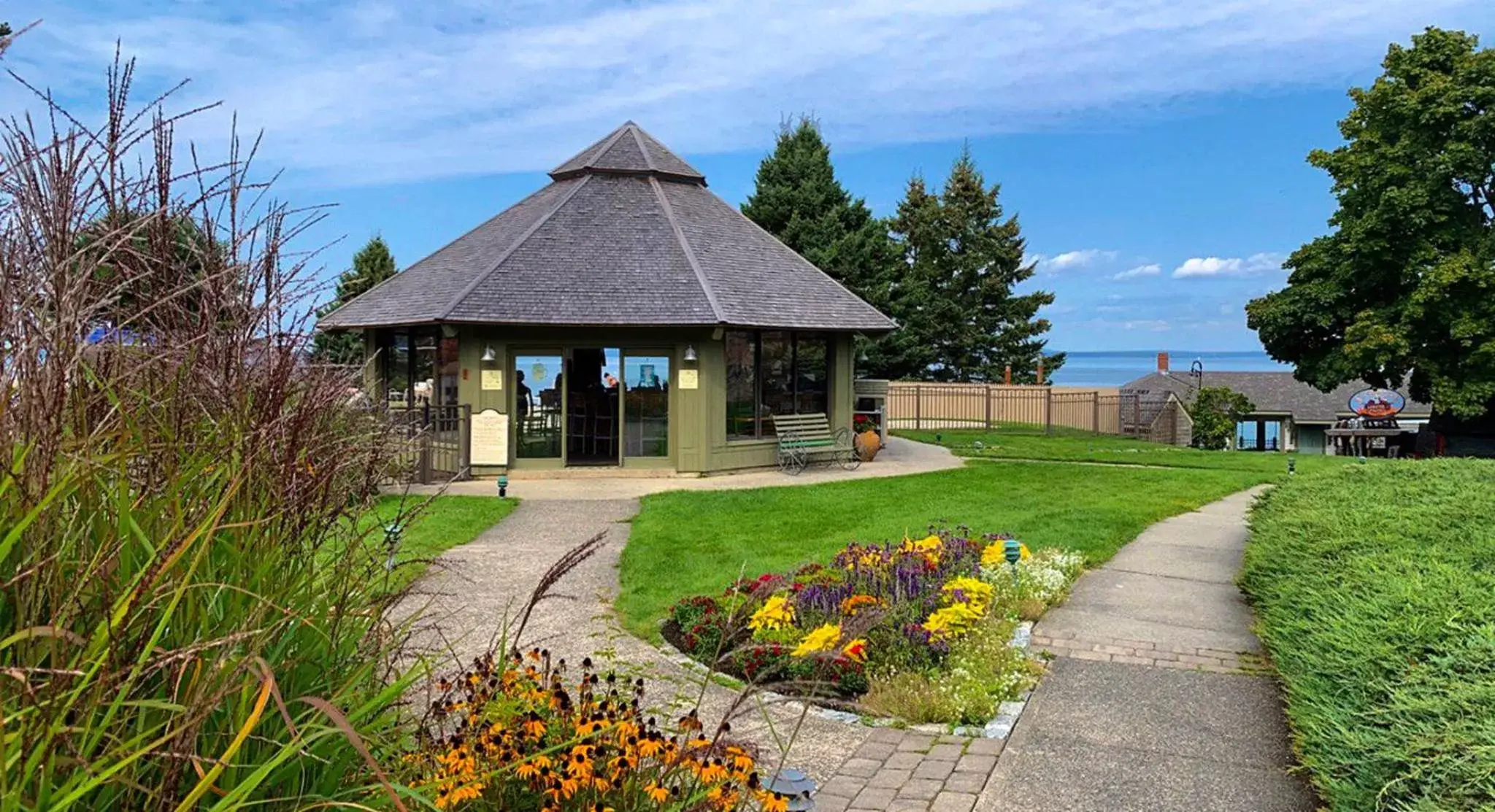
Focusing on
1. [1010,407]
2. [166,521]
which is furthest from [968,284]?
[166,521]

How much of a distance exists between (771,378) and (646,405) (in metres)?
2.31

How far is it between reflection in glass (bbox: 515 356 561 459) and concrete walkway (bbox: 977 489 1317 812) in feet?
33.7

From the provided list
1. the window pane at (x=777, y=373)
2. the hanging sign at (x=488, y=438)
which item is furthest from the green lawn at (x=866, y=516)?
the hanging sign at (x=488, y=438)

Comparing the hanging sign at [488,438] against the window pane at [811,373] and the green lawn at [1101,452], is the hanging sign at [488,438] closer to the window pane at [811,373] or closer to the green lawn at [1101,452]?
the window pane at [811,373]

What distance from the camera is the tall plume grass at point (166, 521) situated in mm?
1683

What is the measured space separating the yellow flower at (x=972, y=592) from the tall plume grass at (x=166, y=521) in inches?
155

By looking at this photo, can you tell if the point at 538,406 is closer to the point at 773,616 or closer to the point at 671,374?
the point at 671,374

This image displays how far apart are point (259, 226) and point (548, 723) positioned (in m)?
1.83

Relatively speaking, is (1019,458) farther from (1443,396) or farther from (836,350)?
(1443,396)

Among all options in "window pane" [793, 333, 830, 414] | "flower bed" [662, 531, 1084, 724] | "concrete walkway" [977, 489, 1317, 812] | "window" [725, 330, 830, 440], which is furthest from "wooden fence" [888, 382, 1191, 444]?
"flower bed" [662, 531, 1084, 724]

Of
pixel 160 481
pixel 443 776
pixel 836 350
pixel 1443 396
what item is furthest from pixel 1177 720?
pixel 1443 396

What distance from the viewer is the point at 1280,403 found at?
44.6 m

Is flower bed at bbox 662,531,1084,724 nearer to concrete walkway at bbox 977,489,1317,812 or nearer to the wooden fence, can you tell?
concrete walkway at bbox 977,489,1317,812

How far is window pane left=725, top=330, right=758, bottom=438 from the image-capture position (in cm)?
1677
